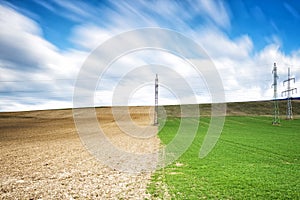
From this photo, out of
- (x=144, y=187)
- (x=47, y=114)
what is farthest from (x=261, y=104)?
(x=144, y=187)

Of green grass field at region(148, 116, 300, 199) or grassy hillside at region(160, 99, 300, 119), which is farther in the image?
grassy hillside at region(160, 99, 300, 119)

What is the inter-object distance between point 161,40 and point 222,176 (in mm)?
13844

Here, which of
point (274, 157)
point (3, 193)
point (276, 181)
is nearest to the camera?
point (3, 193)

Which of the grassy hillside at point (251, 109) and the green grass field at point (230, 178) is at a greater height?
the grassy hillside at point (251, 109)

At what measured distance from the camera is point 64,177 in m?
12.9

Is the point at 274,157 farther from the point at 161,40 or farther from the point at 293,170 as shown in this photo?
the point at 161,40

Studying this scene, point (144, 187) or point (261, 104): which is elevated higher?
point (261, 104)

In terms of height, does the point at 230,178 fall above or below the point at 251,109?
below

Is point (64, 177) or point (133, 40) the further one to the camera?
point (133, 40)

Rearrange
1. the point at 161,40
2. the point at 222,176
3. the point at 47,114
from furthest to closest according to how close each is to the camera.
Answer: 1. the point at 47,114
2. the point at 161,40
3. the point at 222,176

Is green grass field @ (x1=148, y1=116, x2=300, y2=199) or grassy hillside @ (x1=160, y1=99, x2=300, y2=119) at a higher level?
grassy hillside @ (x1=160, y1=99, x2=300, y2=119)

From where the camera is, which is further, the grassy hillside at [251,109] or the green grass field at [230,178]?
the grassy hillside at [251,109]

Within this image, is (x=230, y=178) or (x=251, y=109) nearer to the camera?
(x=230, y=178)

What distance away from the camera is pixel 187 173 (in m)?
13.1
